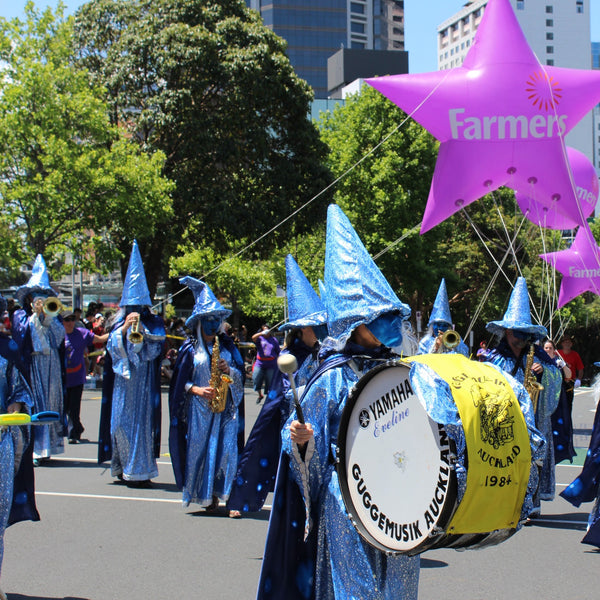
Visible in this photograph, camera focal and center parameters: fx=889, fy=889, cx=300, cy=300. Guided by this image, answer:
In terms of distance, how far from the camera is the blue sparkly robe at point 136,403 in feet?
29.4

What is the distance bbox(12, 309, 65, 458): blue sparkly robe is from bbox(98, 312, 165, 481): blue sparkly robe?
142cm

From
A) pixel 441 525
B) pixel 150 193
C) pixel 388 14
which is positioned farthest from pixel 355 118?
pixel 388 14

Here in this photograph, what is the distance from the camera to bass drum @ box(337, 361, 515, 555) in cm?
297

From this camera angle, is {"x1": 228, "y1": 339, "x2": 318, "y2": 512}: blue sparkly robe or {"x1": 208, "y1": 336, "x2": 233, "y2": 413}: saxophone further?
{"x1": 208, "y1": 336, "x2": 233, "y2": 413}: saxophone

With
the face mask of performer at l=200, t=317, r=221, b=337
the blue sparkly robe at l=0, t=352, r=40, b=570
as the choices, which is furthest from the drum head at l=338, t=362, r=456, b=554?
the face mask of performer at l=200, t=317, r=221, b=337

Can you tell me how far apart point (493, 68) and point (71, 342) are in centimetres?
694

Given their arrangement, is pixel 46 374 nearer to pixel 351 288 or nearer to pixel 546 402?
pixel 546 402

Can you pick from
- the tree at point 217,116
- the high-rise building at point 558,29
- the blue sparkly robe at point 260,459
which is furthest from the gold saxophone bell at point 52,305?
the high-rise building at point 558,29

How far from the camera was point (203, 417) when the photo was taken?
7.85 m

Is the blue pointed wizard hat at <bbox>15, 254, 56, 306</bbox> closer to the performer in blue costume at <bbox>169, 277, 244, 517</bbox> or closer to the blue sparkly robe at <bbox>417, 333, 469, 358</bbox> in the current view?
the performer in blue costume at <bbox>169, 277, 244, 517</bbox>

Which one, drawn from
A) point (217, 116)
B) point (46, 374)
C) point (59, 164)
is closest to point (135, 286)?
point (46, 374)

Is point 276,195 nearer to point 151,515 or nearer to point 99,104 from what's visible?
point 99,104

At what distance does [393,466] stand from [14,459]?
2682 millimetres

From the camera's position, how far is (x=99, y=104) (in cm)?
2353
